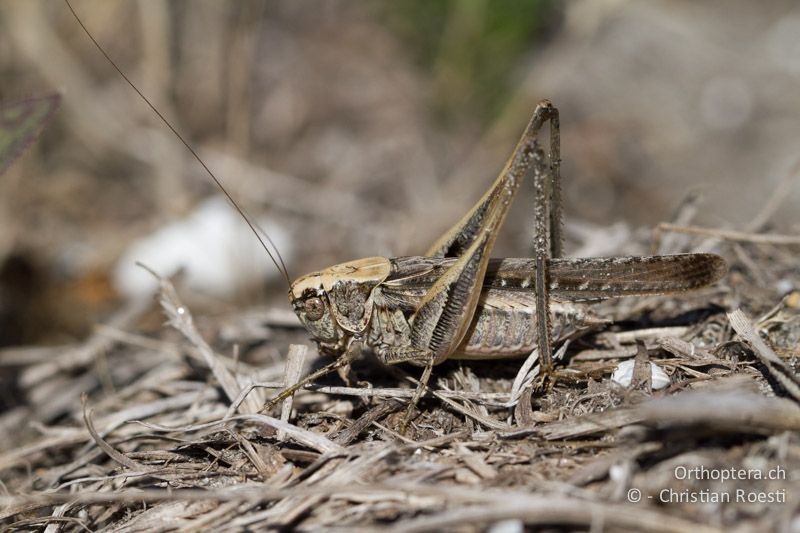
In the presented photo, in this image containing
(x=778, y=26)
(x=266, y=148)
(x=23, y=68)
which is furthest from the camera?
(x=778, y=26)

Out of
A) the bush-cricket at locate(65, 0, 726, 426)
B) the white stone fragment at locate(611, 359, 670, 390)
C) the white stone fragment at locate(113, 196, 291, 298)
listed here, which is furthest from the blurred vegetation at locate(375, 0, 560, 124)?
the white stone fragment at locate(611, 359, 670, 390)

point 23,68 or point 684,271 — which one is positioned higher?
point 23,68

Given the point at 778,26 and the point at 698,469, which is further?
the point at 778,26

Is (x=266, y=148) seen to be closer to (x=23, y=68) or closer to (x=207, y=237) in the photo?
(x=207, y=237)

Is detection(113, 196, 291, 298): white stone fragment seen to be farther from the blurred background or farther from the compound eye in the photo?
the compound eye

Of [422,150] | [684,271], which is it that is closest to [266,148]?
[422,150]

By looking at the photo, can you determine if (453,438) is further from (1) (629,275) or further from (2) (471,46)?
(2) (471,46)

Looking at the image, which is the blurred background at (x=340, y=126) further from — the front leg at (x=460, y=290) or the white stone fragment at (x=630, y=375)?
the white stone fragment at (x=630, y=375)
